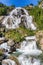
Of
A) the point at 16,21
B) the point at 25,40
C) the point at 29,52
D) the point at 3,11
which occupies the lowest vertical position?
the point at 29,52

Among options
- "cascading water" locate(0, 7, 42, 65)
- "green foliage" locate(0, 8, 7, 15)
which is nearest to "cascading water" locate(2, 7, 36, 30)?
"cascading water" locate(0, 7, 42, 65)

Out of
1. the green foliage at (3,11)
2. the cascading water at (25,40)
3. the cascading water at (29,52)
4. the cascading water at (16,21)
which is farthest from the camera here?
the green foliage at (3,11)

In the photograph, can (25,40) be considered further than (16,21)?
No

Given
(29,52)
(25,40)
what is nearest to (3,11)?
(25,40)

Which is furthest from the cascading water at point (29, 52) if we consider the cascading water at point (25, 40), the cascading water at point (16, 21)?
the cascading water at point (16, 21)

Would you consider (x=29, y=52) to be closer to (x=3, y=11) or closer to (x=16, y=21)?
(x=16, y=21)

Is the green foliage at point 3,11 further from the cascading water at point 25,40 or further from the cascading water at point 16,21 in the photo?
the cascading water at point 16,21

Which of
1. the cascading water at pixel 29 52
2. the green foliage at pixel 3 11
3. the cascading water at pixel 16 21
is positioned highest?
the green foliage at pixel 3 11

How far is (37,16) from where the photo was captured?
4241 cm

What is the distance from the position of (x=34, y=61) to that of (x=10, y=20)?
16844 mm

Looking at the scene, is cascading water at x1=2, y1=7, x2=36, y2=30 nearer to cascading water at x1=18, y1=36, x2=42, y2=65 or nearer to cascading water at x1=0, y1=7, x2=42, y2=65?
cascading water at x1=0, y1=7, x2=42, y2=65

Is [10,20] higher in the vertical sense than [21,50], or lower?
higher

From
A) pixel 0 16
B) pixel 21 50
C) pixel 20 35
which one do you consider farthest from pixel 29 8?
pixel 21 50

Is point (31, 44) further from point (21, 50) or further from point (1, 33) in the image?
point (1, 33)
